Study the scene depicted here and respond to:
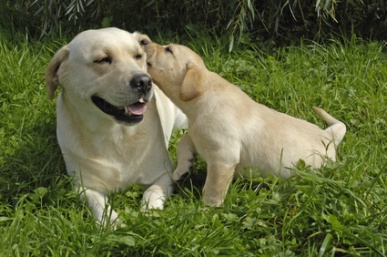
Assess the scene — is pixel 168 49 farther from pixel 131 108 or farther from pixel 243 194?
pixel 243 194

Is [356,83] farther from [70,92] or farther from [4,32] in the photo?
[4,32]

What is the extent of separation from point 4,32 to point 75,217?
2.76 metres

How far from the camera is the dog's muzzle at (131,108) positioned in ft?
12.5

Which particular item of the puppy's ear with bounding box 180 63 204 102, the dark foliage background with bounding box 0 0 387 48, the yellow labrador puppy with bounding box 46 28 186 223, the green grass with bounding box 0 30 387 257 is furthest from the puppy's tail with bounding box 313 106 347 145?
the dark foliage background with bounding box 0 0 387 48

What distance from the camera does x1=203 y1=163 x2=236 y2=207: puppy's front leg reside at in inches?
151

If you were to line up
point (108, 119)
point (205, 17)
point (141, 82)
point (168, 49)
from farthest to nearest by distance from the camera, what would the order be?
point (205, 17) < point (168, 49) < point (108, 119) < point (141, 82)

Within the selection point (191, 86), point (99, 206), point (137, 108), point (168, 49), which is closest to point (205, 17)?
point (168, 49)

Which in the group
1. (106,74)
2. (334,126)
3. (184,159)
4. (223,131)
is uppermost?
(106,74)

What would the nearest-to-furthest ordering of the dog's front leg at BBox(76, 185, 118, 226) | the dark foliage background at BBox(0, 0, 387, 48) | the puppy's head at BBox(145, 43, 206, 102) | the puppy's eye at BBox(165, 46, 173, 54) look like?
the dog's front leg at BBox(76, 185, 118, 226), the puppy's head at BBox(145, 43, 206, 102), the puppy's eye at BBox(165, 46, 173, 54), the dark foliage background at BBox(0, 0, 387, 48)

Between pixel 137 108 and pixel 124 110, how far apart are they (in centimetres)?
8

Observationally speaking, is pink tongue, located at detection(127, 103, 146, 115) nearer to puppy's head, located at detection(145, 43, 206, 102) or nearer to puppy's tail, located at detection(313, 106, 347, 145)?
puppy's head, located at detection(145, 43, 206, 102)

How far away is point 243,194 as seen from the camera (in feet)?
12.6

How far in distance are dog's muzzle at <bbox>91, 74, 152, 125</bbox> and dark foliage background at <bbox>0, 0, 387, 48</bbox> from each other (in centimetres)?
189

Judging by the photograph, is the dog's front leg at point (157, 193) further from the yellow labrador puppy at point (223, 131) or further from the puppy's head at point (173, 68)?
the puppy's head at point (173, 68)
